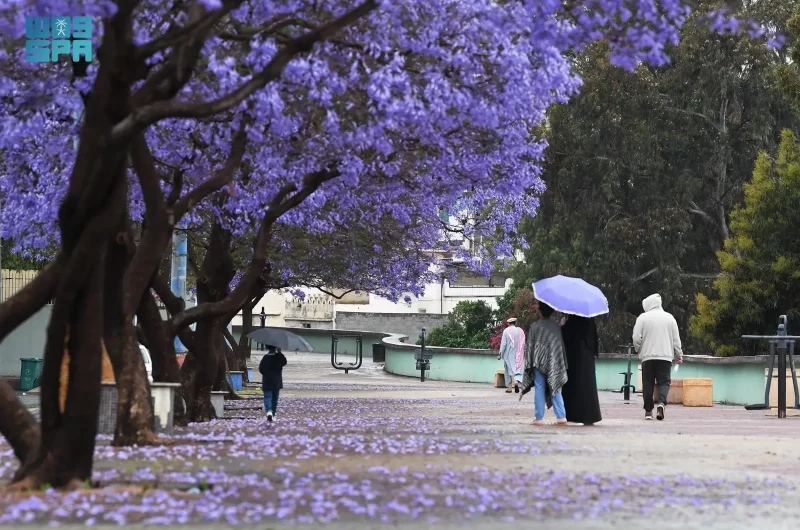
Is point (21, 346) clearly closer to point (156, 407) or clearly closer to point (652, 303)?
point (652, 303)

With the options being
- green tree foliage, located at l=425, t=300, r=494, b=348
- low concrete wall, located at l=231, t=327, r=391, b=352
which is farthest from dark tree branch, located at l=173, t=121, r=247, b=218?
low concrete wall, located at l=231, t=327, r=391, b=352

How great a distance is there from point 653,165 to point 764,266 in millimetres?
10151

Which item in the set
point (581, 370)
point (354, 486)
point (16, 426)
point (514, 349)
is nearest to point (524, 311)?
point (514, 349)

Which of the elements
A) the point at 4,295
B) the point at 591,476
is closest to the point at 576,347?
the point at 591,476

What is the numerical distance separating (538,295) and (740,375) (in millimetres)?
12522

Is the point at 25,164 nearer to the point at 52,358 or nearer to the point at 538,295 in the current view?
the point at 538,295

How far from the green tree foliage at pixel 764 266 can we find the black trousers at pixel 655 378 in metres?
14.5

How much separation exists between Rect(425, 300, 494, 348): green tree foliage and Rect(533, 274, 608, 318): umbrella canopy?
3407 centimetres

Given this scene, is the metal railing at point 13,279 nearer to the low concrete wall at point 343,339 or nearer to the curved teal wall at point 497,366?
the curved teal wall at point 497,366

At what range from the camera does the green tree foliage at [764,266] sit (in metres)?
35.6

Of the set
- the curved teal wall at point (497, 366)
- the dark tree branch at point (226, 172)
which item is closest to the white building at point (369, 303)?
the curved teal wall at point (497, 366)

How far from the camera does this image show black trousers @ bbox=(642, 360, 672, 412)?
21.4 m

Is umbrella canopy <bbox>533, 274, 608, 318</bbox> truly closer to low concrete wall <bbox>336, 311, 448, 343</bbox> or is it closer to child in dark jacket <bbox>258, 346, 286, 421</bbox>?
child in dark jacket <bbox>258, 346, 286, 421</bbox>

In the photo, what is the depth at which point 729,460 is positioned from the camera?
13.6 metres
